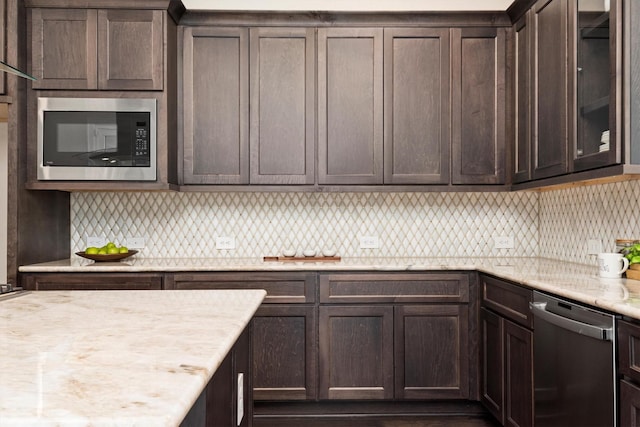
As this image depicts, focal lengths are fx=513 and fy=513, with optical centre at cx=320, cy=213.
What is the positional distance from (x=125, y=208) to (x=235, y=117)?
104 centimetres

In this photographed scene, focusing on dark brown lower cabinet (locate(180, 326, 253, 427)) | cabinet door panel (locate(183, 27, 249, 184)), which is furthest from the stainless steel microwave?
dark brown lower cabinet (locate(180, 326, 253, 427))

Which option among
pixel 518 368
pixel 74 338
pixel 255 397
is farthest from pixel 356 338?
pixel 74 338

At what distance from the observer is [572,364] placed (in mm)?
1886

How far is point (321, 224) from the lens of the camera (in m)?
3.53

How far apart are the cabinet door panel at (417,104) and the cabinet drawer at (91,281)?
1544 mm

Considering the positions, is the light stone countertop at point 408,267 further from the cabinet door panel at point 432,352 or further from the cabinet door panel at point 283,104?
the cabinet door panel at point 283,104

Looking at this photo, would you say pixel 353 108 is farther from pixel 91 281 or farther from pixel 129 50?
pixel 91 281

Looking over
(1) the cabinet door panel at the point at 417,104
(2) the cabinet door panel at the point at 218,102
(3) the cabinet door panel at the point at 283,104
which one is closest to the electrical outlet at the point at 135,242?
(2) the cabinet door panel at the point at 218,102

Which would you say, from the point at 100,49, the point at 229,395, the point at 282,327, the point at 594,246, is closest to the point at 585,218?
the point at 594,246

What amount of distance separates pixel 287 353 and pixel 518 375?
1229mm

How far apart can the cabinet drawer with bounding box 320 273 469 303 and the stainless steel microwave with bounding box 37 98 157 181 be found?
1.24 metres

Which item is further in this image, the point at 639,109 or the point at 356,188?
the point at 356,188

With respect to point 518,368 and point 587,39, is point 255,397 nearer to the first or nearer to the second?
point 518,368

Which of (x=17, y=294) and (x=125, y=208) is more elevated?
(x=125, y=208)
